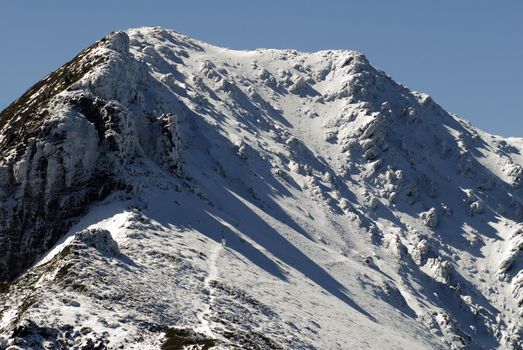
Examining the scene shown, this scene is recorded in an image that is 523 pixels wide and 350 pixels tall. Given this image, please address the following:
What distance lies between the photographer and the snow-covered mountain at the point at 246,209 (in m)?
54.1

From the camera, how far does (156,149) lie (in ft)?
273

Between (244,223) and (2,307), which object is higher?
(244,223)

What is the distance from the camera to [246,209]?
93.1 m

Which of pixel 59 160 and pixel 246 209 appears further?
pixel 246 209

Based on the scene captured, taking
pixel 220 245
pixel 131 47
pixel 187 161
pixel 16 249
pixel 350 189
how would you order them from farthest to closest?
1. pixel 131 47
2. pixel 350 189
3. pixel 187 161
4. pixel 220 245
5. pixel 16 249

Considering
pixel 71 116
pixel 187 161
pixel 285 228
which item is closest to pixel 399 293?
pixel 285 228

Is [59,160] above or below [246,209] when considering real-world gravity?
below

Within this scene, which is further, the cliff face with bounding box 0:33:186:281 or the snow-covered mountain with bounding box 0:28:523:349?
the cliff face with bounding box 0:33:186:281

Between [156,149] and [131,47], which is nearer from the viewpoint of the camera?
[156,149]

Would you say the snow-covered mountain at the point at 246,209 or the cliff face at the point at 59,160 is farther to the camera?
the cliff face at the point at 59,160

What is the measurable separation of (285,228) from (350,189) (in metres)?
34.1

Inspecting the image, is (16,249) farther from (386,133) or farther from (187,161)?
(386,133)

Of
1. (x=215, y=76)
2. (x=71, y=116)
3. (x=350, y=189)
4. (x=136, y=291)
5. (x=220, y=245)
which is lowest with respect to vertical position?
(x=136, y=291)

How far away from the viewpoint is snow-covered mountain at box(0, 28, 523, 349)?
54062 millimetres
